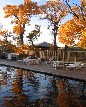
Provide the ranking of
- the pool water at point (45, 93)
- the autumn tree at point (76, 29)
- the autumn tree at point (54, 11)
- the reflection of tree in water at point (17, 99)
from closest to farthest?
the reflection of tree in water at point (17, 99) → the pool water at point (45, 93) → the autumn tree at point (76, 29) → the autumn tree at point (54, 11)

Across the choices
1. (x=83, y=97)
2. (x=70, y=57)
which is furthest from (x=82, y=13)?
(x=83, y=97)

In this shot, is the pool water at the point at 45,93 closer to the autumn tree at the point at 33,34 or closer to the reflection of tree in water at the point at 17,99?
the reflection of tree in water at the point at 17,99

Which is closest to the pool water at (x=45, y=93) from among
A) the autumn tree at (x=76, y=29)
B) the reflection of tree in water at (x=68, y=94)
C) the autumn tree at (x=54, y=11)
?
the reflection of tree in water at (x=68, y=94)

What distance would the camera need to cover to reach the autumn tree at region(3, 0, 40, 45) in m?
40.7

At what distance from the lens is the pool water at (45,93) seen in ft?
41.0

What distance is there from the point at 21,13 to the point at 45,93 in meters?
27.2

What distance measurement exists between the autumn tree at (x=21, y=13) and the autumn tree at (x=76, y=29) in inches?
500

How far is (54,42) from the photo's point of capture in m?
41.9

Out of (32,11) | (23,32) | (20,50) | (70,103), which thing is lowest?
(70,103)

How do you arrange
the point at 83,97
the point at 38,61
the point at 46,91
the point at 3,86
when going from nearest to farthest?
the point at 83,97
the point at 46,91
the point at 3,86
the point at 38,61

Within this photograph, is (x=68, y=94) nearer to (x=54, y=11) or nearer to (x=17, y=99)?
(x=17, y=99)

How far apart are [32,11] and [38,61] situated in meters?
11.8

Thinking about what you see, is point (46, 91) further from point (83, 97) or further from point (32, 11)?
point (32, 11)

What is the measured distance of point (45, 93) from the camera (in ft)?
48.2
